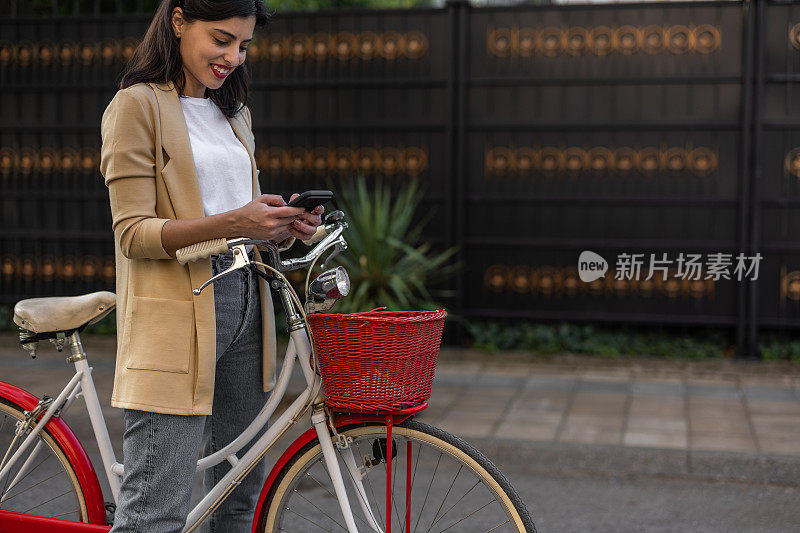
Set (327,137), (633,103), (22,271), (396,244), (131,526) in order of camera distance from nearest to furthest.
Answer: (131,526) < (396,244) < (633,103) < (327,137) < (22,271)

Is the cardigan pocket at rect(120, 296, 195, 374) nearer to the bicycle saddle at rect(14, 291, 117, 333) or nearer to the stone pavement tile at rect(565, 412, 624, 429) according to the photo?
the bicycle saddle at rect(14, 291, 117, 333)

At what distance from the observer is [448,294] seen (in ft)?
24.4

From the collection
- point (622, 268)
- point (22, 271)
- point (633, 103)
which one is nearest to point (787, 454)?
point (622, 268)

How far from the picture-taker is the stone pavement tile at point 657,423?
18.1 feet

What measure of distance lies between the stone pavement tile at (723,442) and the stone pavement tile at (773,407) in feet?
2.11

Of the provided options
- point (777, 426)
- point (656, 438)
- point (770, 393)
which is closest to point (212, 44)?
point (656, 438)

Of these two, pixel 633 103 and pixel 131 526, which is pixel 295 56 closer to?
pixel 633 103

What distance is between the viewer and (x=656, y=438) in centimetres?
529

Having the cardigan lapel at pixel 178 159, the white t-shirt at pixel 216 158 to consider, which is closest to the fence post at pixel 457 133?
the white t-shirt at pixel 216 158

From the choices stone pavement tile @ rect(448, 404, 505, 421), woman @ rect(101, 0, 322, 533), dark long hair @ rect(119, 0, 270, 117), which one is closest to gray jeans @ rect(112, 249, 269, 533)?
woman @ rect(101, 0, 322, 533)

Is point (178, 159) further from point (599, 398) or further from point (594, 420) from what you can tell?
point (599, 398)

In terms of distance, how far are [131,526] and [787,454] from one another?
3.72 metres

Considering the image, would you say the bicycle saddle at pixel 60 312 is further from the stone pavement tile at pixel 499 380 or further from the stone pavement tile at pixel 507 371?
the stone pavement tile at pixel 507 371

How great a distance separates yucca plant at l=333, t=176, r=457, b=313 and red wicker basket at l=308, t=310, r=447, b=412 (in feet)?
13.3
